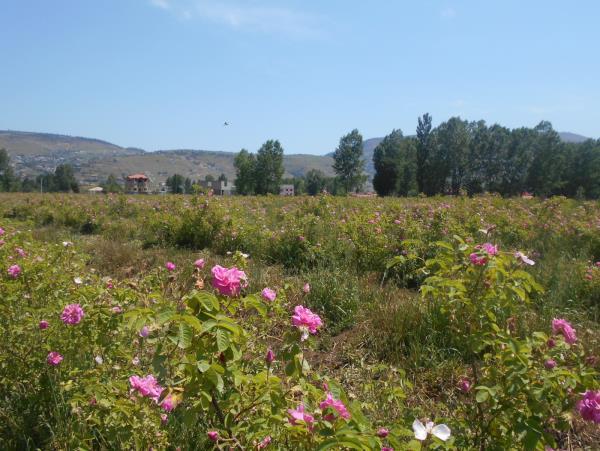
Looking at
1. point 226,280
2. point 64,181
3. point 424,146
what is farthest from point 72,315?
point 64,181

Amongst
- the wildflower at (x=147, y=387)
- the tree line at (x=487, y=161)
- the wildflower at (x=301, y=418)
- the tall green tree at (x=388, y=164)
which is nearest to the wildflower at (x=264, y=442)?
the wildflower at (x=301, y=418)

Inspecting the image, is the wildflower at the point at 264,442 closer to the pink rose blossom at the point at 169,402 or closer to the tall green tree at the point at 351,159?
the pink rose blossom at the point at 169,402

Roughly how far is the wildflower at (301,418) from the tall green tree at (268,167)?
62191mm

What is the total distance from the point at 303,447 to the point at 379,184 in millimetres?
57414

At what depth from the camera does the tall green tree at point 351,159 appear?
6028cm

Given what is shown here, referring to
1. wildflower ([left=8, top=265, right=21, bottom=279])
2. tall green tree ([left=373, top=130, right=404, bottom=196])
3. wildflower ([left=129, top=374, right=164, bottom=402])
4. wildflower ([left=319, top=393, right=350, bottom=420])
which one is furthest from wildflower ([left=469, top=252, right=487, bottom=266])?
tall green tree ([left=373, top=130, right=404, bottom=196])

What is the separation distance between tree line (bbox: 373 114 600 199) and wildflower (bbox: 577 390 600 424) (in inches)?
2037

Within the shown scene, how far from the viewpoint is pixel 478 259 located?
1541 millimetres

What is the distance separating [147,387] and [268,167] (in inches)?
2470

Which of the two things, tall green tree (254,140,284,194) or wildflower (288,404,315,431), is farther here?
tall green tree (254,140,284,194)

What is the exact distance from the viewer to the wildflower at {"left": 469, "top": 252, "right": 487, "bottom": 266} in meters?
1.54

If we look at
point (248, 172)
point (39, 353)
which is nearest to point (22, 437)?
point (39, 353)

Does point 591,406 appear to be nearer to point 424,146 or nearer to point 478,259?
point 478,259

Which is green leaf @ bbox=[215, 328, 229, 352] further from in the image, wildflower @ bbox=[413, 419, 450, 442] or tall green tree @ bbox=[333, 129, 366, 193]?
tall green tree @ bbox=[333, 129, 366, 193]
